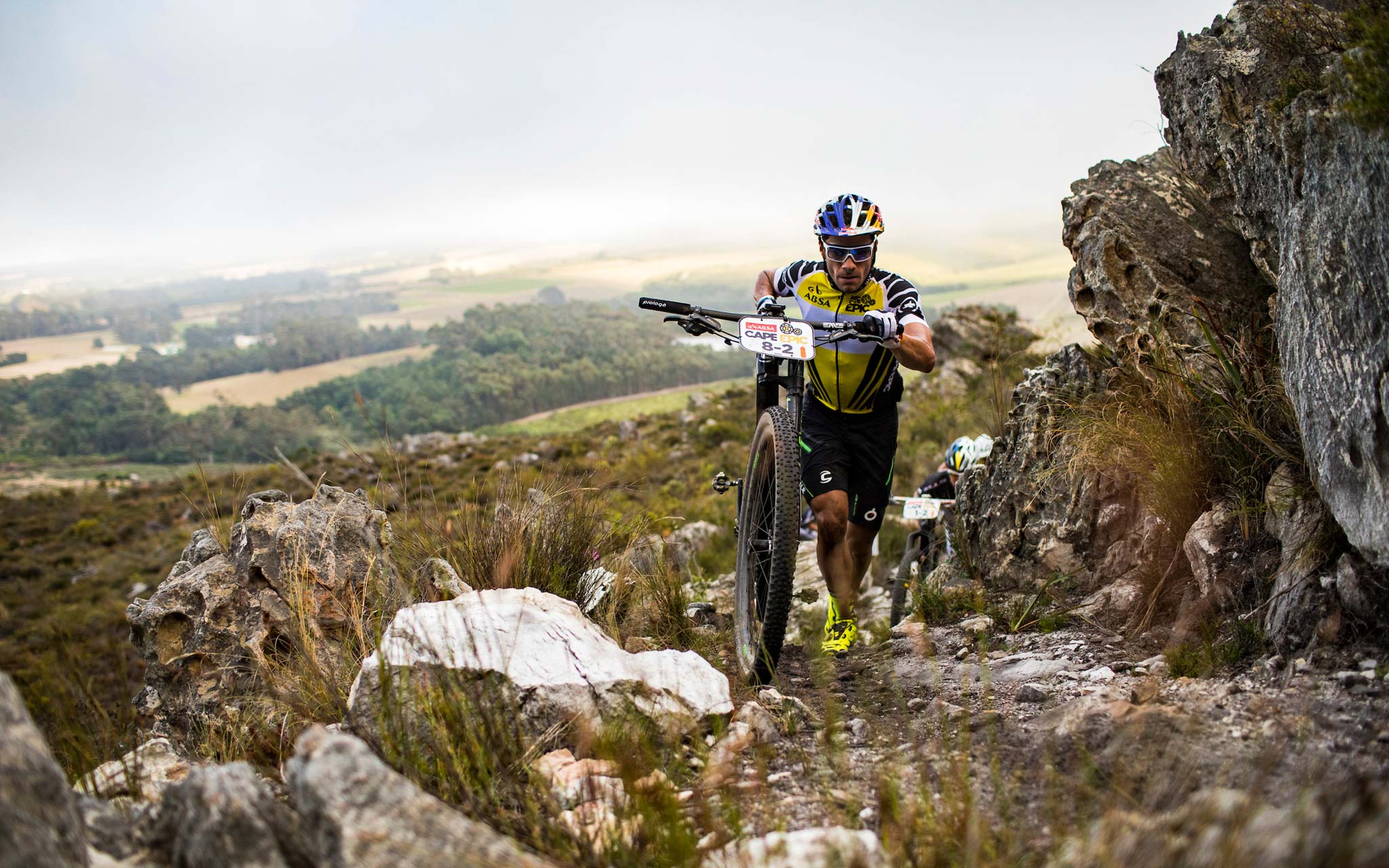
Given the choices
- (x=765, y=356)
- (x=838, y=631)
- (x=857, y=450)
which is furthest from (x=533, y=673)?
(x=857, y=450)

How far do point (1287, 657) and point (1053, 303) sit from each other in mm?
10063

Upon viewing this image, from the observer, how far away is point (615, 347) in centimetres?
13312

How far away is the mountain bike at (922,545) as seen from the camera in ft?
23.4

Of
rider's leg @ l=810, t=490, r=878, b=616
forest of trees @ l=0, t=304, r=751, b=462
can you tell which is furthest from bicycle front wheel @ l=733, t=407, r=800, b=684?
forest of trees @ l=0, t=304, r=751, b=462

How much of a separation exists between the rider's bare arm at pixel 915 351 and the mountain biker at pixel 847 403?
43cm

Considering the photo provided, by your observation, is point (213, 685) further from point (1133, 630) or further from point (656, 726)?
point (1133, 630)

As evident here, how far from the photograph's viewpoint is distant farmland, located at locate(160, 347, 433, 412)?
11706 centimetres

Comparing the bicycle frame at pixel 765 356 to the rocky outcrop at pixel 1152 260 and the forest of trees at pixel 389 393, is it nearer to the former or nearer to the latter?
the rocky outcrop at pixel 1152 260

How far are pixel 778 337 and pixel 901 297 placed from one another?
118cm

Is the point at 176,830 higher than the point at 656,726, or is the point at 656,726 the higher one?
the point at 176,830

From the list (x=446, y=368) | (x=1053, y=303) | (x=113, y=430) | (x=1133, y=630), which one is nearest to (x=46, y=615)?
(x=1053, y=303)

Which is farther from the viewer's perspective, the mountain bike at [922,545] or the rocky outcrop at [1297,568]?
the mountain bike at [922,545]

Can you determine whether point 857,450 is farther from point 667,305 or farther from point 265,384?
point 265,384

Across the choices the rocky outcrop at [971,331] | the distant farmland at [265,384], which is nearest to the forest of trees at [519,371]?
the distant farmland at [265,384]
